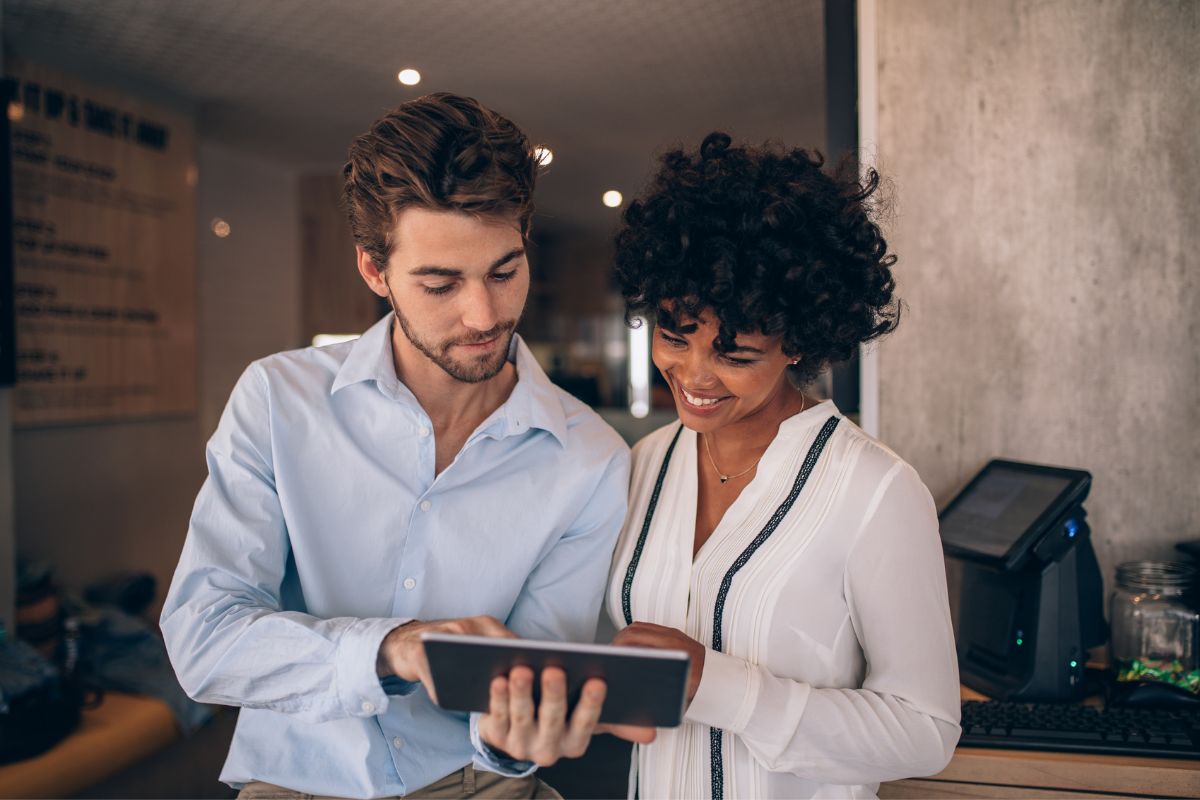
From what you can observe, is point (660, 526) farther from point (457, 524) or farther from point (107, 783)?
point (107, 783)

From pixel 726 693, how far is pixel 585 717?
0.75 ft

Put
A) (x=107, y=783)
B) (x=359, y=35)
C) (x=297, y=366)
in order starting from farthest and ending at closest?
(x=359, y=35), (x=107, y=783), (x=297, y=366)

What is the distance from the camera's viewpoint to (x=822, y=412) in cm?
139

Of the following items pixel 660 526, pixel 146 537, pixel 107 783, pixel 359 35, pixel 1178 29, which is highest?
pixel 359 35

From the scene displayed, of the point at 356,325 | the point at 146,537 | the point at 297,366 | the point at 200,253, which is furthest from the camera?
the point at 356,325

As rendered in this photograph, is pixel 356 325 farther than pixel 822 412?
Yes

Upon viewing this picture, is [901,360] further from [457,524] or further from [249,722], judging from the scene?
[249,722]

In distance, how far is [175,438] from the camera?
436 cm

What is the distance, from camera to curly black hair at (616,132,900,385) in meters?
1.32

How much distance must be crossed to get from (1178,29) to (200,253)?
466 centimetres

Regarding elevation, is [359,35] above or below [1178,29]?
above

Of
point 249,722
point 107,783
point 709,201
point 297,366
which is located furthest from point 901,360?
point 107,783

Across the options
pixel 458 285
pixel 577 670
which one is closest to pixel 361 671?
pixel 577 670

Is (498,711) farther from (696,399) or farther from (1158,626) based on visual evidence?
(1158,626)
